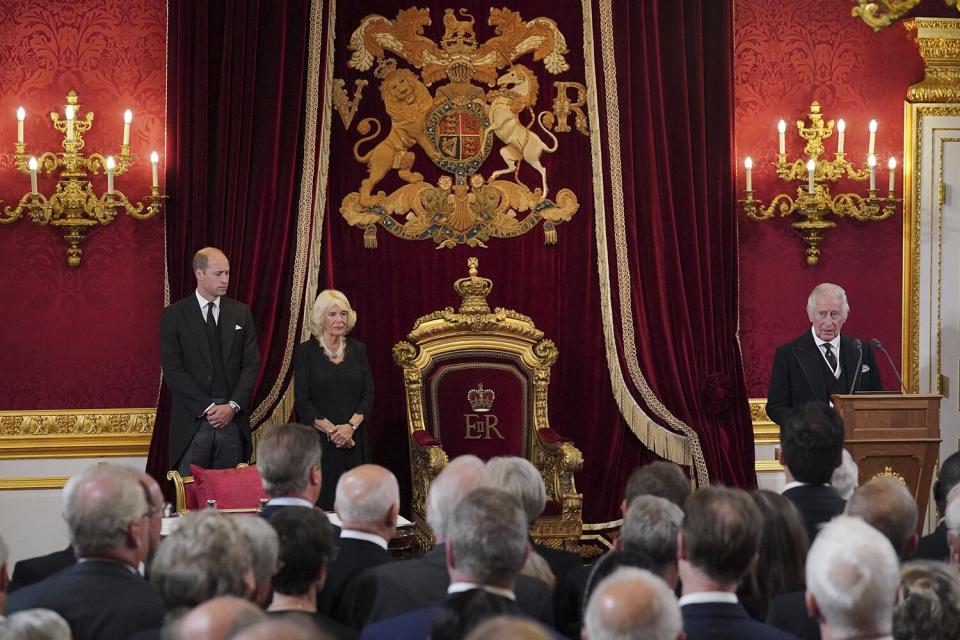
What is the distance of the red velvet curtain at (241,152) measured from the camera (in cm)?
686

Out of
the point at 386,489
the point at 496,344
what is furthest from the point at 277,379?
the point at 386,489

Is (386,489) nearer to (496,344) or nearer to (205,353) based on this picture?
(205,353)

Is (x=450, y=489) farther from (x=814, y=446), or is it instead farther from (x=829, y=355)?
(x=829, y=355)

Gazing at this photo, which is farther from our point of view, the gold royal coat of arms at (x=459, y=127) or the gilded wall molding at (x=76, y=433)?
the gold royal coat of arms at (x=459, y=127)

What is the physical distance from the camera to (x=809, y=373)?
249 inches

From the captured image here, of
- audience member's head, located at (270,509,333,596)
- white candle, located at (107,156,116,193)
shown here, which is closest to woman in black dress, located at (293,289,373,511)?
white candle, located at (107,156,116,193)

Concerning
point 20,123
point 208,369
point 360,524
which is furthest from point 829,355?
point 20,123

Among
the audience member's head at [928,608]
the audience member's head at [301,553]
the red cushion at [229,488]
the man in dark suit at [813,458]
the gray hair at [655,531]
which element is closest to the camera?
the audience member's head at [928,608]

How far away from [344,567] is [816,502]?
1.51 m

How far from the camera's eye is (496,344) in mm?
7156

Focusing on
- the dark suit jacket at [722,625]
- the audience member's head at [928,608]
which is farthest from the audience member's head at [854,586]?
the dark suit jacket at [722,625]

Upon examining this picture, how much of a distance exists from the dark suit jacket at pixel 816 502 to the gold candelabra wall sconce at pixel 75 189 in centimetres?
397

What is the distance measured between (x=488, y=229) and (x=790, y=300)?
1.81 metres

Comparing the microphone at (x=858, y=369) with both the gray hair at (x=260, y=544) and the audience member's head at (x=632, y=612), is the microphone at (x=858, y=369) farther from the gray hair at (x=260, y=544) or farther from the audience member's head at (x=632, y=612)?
the audience member's head at (x=632, y=612)
